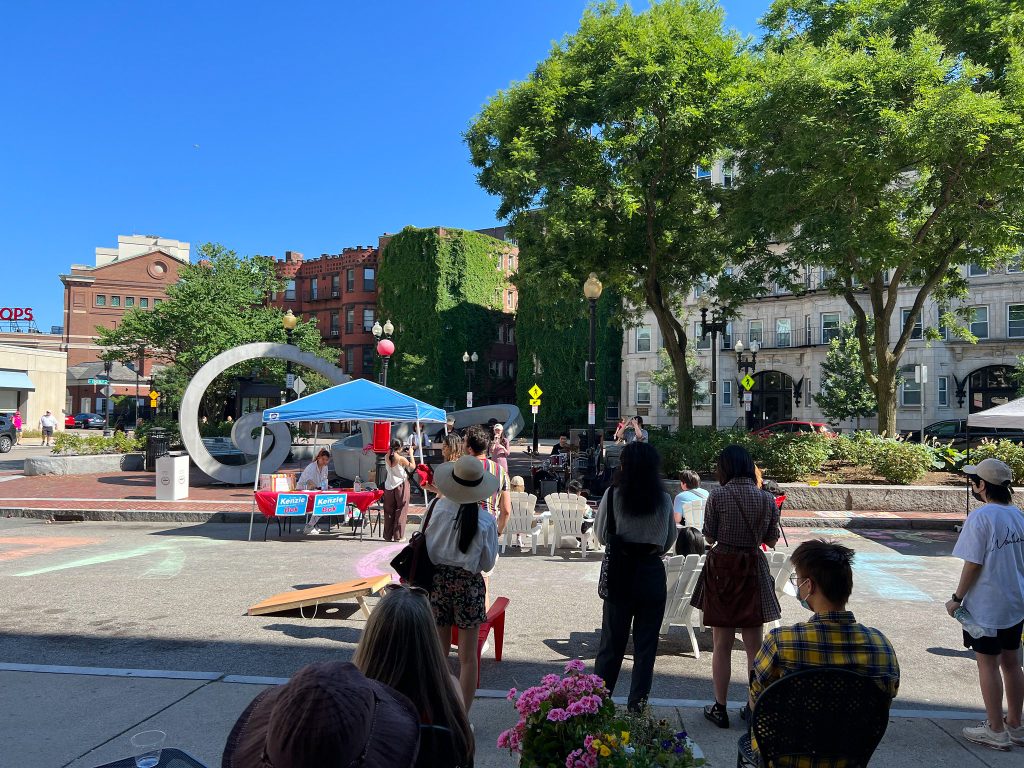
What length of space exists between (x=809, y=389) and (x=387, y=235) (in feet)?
112

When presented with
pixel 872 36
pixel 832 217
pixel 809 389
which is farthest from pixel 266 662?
pixel 809 389

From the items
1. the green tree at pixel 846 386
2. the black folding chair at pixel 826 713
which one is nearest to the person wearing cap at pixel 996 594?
the black folding chair at pixel 826 713

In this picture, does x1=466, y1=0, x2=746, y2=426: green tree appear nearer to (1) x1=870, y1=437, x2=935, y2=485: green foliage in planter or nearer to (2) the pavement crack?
(1) x1=870, y1=437, x2=935, y2=485: green foliage in planter

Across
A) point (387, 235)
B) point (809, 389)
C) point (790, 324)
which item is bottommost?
point (809, 389)

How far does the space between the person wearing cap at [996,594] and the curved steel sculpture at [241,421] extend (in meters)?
14.7

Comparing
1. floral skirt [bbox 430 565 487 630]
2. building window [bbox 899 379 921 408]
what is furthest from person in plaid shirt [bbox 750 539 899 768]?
building window [bbox 899 379 921 408]

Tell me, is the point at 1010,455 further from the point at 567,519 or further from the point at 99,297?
the point at 99,297

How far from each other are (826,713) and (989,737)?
2.76 m

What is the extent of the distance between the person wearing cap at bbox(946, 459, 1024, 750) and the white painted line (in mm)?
5356

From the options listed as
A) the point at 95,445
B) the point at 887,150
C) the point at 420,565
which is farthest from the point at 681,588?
the point at 95,445

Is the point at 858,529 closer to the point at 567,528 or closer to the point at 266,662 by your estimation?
the point at 567,528

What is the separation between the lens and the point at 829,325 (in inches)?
1799

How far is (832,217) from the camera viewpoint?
16656 millimetres

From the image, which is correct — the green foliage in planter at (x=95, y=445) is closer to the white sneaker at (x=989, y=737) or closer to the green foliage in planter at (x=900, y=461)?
the green foliage in planter at (x=900, y=461)
